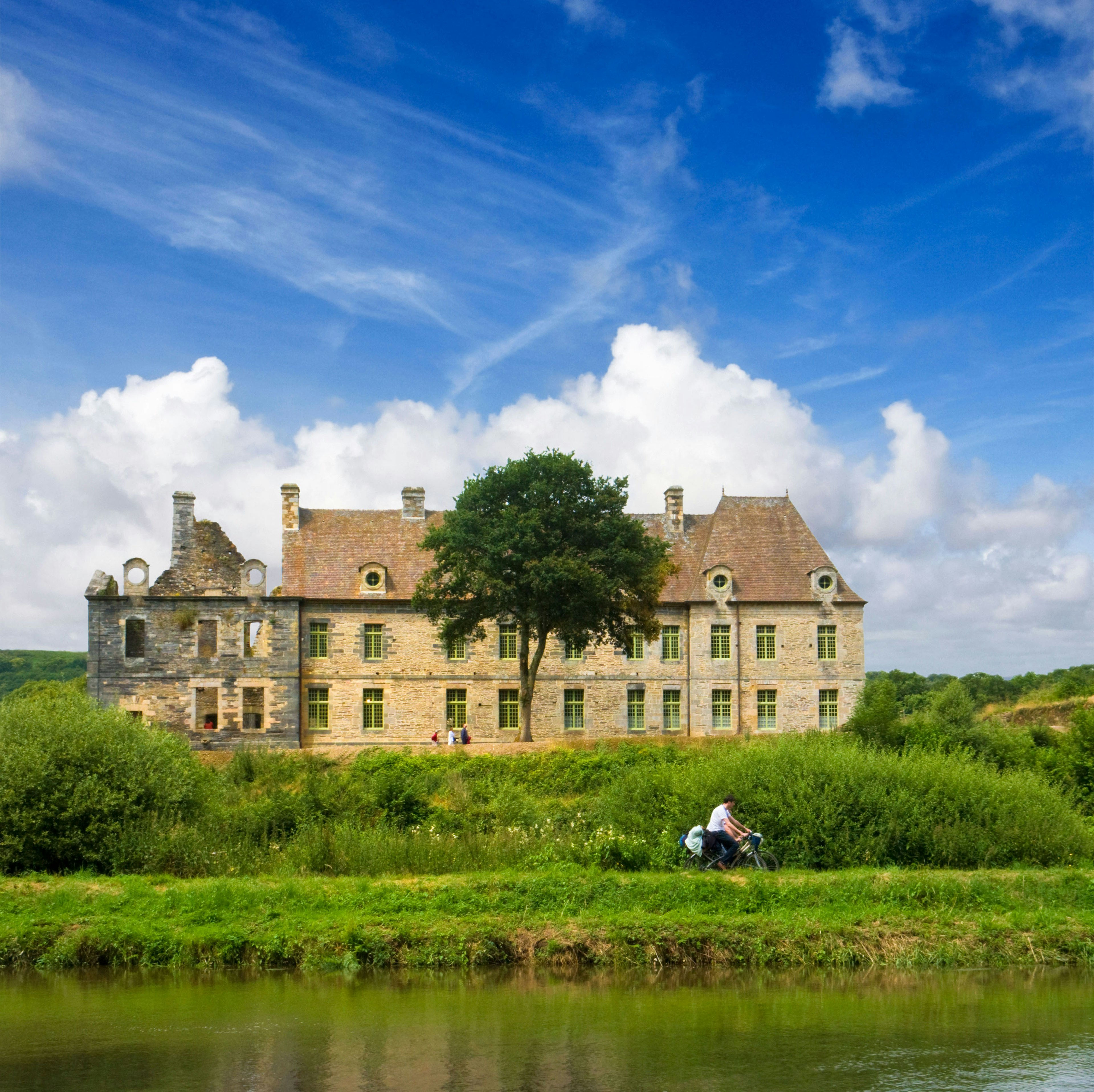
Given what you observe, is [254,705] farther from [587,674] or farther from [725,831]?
[725,831]

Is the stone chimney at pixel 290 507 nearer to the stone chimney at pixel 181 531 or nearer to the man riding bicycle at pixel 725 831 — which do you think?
the stone chimney at pixel 181 531

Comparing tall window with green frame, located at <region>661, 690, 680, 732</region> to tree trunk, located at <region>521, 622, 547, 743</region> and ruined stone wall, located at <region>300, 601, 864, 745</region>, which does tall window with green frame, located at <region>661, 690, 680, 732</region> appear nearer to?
ruined stone wall, located at <region>300, 601, 864, 745</region>

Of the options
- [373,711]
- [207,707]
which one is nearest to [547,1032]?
[373,711]

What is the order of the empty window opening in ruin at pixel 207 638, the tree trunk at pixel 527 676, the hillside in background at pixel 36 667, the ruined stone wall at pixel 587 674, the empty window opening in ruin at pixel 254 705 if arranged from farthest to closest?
the hillside in background at pixel 36 667 < the ruined stone wall at pixel 587 674 < the empty window opening in ruin at pixel 254 705 < the empty window opening in ruin at pixel 207 638 < the tree trunk at pixel 527 676

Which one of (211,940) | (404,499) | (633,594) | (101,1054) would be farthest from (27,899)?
(404,499)

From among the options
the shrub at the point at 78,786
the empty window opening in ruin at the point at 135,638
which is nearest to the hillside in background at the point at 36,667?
the empty window opening in ruin at the point at 135,638

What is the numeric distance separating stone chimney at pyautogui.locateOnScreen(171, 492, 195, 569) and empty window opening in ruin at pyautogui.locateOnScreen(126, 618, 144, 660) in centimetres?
239

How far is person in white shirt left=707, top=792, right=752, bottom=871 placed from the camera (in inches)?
653

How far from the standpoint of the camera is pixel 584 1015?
11.2 metres

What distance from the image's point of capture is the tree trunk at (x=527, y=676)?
3472 centimetres

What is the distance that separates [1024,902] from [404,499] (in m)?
31.7

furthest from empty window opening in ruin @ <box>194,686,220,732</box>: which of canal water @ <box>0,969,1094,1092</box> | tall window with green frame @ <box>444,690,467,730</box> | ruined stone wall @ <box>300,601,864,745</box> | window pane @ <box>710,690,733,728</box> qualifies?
canal water @ <box>0,969,1094,1092</box>

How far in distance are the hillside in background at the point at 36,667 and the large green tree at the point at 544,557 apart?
7954 cm

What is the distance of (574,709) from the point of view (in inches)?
1623
